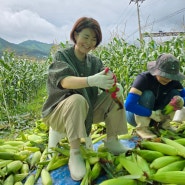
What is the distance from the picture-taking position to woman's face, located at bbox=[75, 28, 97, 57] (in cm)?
238

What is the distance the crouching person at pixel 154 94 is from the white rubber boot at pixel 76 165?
823 millimetres

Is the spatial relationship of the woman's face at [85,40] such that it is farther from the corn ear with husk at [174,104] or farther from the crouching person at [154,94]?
the corn ear with husk at [174,104]

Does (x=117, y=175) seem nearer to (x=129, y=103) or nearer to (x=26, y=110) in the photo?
(x=129, y=103)

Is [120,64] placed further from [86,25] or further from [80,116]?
[80,116]

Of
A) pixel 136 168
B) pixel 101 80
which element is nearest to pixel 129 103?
pixel 101 80

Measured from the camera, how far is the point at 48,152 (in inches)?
98.2

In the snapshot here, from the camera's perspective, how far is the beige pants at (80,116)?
7.14 feet

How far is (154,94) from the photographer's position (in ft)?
9.42

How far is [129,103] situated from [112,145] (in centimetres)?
50

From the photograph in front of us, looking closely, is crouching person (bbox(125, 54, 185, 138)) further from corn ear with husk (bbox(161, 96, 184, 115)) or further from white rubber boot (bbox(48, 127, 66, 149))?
white rubber boot (bbox(48, 127, 66, 149))

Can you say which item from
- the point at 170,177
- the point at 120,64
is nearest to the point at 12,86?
the point at 120,64

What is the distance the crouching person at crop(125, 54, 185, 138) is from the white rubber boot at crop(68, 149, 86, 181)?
2.70 feet

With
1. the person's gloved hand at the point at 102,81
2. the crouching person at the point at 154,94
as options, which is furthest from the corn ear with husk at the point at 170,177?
the crouching person at the point at 154,94

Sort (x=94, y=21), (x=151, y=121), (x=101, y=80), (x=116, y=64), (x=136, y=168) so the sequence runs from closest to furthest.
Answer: (x=136, y=168), (x=101, y=80), (x=94, y=21), (x=151, y=121), (x=116, y=64)
